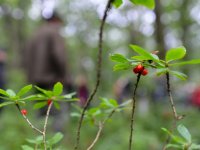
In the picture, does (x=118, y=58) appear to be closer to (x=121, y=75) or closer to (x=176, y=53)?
(x=176, y=53)

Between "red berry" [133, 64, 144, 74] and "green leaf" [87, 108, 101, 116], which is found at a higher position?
"red berry" [133, 64, 144, 74]

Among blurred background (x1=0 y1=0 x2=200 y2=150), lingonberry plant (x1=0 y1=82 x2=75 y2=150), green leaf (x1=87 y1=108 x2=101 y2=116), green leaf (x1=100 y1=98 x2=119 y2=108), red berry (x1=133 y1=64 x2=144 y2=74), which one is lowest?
blurred background (x1=0 y1=0 x2=200 y2=150)

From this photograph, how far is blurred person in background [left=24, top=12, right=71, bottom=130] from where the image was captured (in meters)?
5.67

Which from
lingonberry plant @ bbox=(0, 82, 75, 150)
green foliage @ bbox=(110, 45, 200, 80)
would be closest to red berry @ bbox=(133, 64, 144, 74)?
green foliage @ bbox=(110, 45, 200, 80)

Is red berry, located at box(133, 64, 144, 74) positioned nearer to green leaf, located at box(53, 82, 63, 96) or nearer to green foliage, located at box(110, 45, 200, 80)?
green foliage, located at box(110, 45, 200, 80)

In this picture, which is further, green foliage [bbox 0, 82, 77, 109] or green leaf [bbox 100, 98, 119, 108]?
green leaf [bbox 100, 98, 119, 108]

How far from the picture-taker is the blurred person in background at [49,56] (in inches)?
223

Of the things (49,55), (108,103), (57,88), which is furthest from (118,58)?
(49,55)

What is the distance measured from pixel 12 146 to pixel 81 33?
1267 cm

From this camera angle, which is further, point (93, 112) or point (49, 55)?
point (49, 55)

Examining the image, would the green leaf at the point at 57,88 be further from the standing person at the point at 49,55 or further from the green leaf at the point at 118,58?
the standing person at the point at 49,55

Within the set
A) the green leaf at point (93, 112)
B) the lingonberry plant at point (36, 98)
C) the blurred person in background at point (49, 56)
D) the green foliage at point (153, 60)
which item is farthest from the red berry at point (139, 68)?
the blurred person in background at point (49, 56)

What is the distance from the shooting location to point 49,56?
5.72m

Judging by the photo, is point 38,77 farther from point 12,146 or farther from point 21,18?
point 21,18
